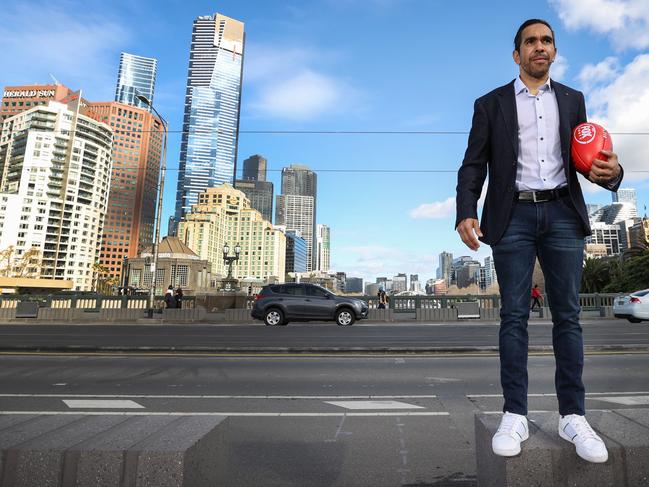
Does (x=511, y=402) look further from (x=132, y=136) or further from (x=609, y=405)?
(x=132, y=136)

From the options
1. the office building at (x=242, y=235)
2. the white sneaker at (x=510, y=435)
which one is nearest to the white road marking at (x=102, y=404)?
the white sneaker at (x=510, y=435)

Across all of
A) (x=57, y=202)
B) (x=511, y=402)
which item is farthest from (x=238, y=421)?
(x=57, y=202)

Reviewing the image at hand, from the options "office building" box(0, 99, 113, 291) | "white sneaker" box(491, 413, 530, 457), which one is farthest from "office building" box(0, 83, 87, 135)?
"white sneaker" box(491, 413, 530, 457)

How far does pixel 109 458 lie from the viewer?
5.41ft

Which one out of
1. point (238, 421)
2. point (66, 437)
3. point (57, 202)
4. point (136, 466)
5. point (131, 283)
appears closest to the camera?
point (136, 466)

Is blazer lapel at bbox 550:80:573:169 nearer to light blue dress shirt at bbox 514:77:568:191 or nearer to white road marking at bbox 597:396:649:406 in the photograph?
light blue dress shirt at bbox 514:77:568:191

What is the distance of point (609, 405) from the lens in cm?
383

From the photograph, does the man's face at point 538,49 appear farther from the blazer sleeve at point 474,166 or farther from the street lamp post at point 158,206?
the street lamp post at point 158,206

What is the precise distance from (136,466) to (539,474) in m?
1.54

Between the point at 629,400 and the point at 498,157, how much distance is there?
318 centimetres

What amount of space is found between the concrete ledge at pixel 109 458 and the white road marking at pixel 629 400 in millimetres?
3835

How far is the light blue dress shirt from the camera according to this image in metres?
2.29

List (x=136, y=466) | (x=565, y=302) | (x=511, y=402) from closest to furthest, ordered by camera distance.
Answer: (x=136, y=466), (x=511, y=402), (x=565, y=302)

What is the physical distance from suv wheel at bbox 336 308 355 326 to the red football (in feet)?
48.8
